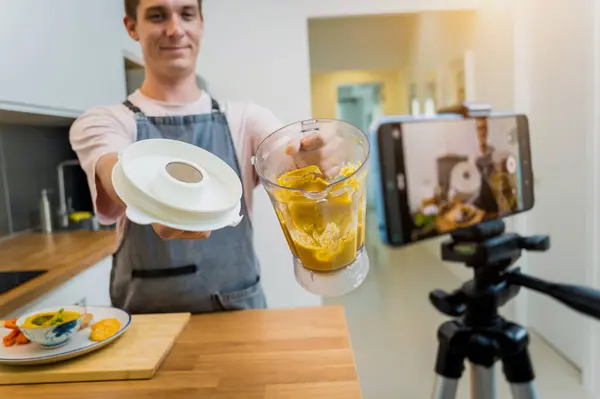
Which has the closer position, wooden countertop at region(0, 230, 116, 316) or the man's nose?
the man's nose

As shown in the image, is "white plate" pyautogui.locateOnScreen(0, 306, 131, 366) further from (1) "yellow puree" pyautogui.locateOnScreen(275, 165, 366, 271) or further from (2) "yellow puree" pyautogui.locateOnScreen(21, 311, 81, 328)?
(1) "yellow puree" pyautogui.locateOnScreen(275, 165, 366, 271)

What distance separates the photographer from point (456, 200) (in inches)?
26.1

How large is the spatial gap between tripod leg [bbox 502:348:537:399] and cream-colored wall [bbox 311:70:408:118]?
3.87m

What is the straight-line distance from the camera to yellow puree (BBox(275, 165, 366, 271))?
0.46 metres

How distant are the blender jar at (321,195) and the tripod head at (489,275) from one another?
0.75 ft

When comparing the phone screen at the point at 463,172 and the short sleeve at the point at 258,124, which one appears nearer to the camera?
the phone screen at the point at 463,172

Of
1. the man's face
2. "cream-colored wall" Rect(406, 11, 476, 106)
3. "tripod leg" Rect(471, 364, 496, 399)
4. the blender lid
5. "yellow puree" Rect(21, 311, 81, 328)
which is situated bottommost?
"tripod leg" Rect(471, 364, 496, 399)

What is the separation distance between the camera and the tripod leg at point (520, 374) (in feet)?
2.67

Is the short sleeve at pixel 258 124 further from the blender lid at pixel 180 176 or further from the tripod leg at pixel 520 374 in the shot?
the tripod leg at pixel 520 374

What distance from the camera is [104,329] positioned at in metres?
0.70

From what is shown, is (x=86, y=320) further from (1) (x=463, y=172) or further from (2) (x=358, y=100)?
(2) (x=358, y=100)

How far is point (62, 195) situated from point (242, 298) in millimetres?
938

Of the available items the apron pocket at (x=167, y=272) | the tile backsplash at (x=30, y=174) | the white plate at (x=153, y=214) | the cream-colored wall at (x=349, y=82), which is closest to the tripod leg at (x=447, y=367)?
the apron pocket at (x=167, y=272)

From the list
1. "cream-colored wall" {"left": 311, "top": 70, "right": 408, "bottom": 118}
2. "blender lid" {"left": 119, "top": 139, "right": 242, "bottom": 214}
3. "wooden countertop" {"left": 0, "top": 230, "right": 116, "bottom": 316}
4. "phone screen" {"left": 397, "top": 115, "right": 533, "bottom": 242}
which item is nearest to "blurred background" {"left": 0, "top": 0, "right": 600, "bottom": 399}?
"wooden countertop" {"left": 0, "top": 230, "right": 116, "bottom": 316}
